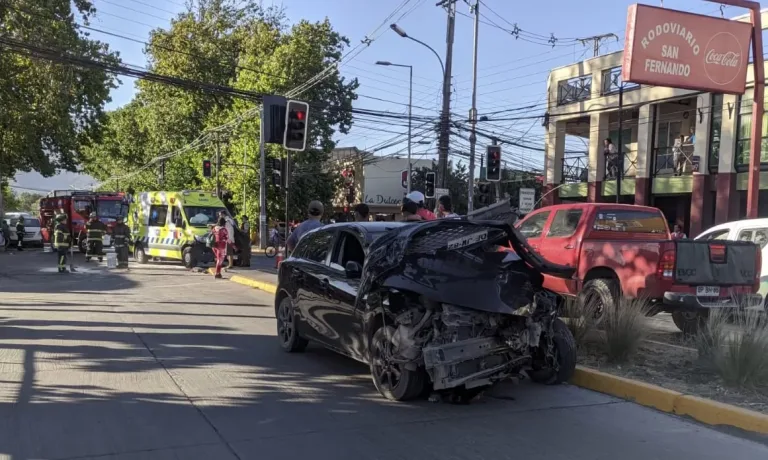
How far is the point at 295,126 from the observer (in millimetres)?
15109

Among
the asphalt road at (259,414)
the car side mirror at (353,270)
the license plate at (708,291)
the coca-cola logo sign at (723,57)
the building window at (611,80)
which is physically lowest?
the asphalt road at (259,414)

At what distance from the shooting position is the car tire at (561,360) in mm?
6496

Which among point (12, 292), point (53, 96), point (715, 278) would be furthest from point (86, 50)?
point (715, 278)

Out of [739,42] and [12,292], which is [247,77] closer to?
[12,292]

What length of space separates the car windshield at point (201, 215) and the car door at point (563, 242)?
43.4 ft

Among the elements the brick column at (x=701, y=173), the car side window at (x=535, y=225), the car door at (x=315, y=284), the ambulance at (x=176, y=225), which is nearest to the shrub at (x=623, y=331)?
the car door at (x=315, y=284)

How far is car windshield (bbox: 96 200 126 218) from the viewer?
29.2 m

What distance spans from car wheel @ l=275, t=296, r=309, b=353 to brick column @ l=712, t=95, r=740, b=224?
61.1 feet

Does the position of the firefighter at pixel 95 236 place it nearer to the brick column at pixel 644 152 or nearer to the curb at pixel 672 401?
the curb at pixel 672 401

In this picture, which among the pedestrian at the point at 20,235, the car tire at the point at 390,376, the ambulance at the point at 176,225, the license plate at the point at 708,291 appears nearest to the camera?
the car tire at the point at 390,376

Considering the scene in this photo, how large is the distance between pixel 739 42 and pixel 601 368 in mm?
9306

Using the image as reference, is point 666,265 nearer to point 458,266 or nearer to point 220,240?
point 458,266

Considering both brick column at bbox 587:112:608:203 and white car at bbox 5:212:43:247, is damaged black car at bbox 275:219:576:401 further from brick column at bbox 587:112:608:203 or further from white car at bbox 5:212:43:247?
white car at bbox 5:212:43:247

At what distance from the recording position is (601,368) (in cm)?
686
